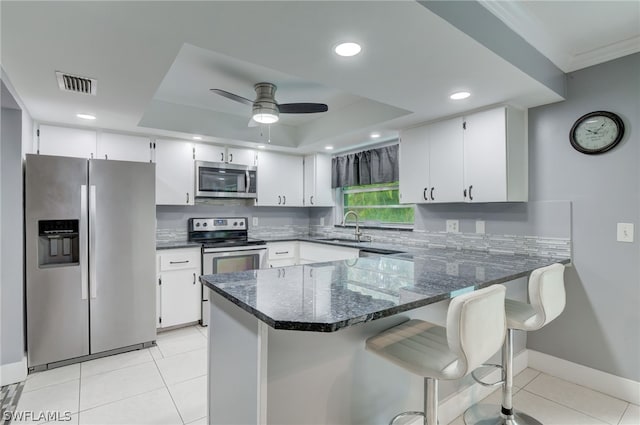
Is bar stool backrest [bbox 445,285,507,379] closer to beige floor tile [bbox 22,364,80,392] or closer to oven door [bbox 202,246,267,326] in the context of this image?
oven door [bbox 202,246,267,326]

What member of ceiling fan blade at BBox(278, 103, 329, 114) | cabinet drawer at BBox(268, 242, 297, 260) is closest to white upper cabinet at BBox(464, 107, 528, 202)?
ceiling fan blade at BBox(278, 103, 329, 114)

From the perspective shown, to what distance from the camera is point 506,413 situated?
6.35 ft

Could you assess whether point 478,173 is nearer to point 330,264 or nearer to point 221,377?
point 330,264

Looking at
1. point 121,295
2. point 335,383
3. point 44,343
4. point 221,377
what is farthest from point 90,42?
point 44,343

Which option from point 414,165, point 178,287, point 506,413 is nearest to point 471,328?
point 506,413

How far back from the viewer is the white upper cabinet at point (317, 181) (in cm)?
469

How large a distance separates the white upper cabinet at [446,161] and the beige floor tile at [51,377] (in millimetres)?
3368

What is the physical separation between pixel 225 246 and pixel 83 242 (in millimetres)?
1346

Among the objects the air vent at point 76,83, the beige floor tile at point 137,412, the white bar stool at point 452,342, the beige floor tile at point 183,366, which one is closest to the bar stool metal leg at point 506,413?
the white bar stool at point 452,342

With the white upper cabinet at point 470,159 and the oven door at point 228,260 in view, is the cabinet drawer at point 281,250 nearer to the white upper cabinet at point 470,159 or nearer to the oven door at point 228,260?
the oven door at point 228,260

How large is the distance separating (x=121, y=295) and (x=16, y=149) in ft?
4.66

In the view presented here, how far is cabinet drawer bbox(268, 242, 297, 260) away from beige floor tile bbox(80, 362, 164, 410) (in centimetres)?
185

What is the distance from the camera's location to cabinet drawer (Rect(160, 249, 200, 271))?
3445 millimetres

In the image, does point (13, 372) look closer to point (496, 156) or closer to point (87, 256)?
point (87, 256)
